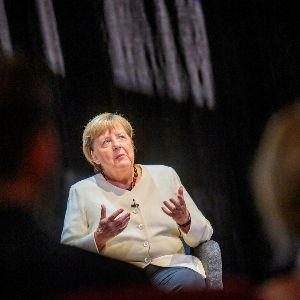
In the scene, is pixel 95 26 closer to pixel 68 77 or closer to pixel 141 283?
pixel 68 77

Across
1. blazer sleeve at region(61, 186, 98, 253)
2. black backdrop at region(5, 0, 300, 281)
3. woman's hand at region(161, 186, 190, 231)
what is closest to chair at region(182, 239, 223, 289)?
woman's hand at region(161, 186, 190, 231)

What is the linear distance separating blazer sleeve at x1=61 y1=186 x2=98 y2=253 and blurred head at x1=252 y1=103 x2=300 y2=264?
1.12m

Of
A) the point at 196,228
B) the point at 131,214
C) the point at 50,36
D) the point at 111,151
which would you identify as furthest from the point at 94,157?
the point at 50,36

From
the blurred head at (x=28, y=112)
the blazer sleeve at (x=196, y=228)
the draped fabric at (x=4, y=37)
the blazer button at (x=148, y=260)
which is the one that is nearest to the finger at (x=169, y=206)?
the blazer sleeve at (x=196, y=228)

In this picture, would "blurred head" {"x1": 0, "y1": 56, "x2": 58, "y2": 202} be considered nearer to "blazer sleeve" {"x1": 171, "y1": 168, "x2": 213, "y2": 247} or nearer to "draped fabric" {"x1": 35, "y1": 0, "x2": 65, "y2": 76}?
"draped fabric" {"x1": 35, "y1": 0, "x2": 65, "y2": 76}

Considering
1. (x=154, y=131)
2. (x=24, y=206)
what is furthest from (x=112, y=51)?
(x=24, y=206)

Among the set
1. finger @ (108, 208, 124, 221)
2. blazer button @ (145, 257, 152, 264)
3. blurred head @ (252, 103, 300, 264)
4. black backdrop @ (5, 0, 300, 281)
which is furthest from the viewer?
black backdrop @ (5, 0, 300, 281)

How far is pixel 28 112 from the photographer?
250 cm

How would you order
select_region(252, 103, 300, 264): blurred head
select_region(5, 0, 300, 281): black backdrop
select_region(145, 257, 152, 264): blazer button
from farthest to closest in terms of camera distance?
select_region(5, 0, 300, 281): black backdrop
select_region(145, 257, 152, 264): blazer button
select_region(252, 103, 300, 264): blurred head

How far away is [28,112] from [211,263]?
1.05 meters

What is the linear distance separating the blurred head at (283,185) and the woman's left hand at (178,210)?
1.00 meters

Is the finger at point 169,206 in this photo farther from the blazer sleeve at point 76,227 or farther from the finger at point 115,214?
the blazer sleeve at point 76,227

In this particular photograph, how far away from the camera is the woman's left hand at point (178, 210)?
218 centimetres

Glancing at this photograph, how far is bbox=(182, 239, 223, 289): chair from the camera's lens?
2127mm
